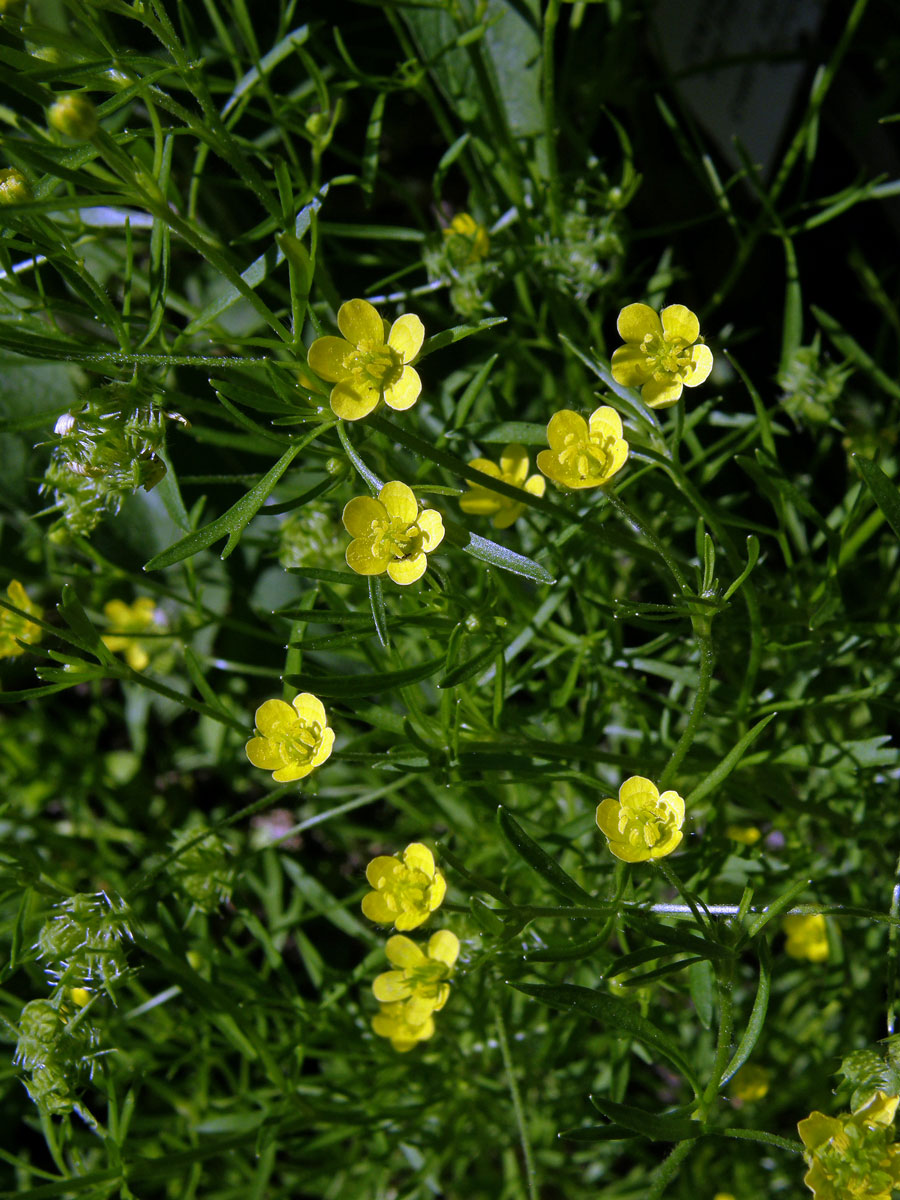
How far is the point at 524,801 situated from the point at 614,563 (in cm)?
28

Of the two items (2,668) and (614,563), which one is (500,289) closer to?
(614,563)

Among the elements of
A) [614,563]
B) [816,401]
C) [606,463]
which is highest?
[606,463]

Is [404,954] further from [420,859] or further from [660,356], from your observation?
[660,356]

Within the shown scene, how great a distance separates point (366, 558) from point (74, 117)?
0.94ft

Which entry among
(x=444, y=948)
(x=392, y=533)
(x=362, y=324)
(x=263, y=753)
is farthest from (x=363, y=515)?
(x=444, y=948)

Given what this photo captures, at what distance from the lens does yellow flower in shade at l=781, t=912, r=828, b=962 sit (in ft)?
3.54

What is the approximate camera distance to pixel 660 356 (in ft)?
2.33

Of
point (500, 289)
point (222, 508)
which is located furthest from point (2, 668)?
point (500, 289)

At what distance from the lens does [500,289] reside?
3.88 feet

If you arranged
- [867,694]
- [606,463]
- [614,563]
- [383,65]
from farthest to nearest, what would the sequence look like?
[383,65] < [614,563] < [867,694] < [606,463]

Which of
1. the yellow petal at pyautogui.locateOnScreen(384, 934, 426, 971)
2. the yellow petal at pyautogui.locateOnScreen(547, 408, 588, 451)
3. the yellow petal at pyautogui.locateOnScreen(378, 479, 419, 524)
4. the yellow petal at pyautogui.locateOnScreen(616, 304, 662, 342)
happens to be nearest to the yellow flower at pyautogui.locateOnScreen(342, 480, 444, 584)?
the yellow petal at pyautogui.locateOnScreen(378, 479, 419, 524)

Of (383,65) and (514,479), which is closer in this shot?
(514,479)

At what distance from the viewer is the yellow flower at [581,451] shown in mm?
662

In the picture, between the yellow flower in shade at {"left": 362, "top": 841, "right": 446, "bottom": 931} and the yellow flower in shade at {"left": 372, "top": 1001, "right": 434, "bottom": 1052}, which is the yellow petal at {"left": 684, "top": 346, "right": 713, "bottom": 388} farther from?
the yellow flower in shade at {"left": 372, "top": 1001, "right": 434, "bottom": 1052}
